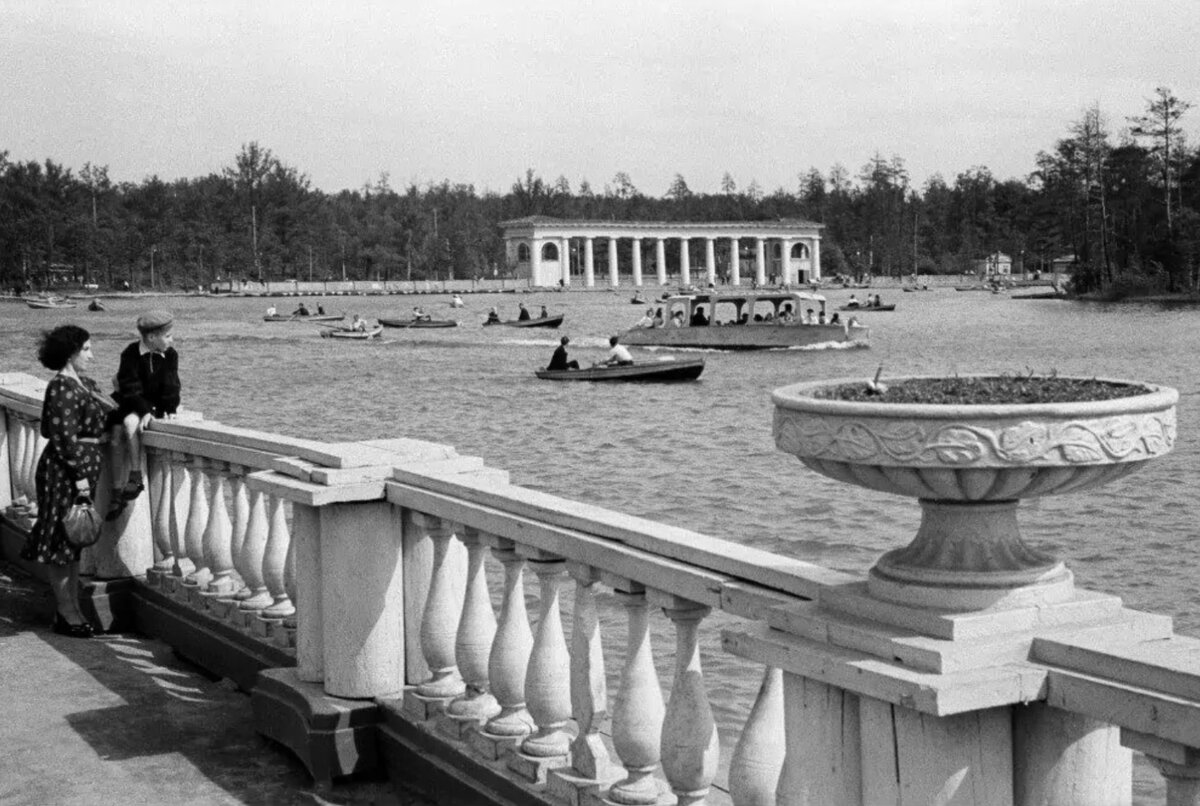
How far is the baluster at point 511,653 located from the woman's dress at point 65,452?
139 inches

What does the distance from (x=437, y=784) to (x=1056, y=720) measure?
2669 mm

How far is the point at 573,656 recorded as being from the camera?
4.60 metres

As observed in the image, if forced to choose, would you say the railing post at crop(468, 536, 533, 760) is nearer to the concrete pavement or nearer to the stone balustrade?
the stone balustrade

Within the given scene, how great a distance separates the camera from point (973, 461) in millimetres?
2984

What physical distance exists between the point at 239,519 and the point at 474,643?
2.16 m

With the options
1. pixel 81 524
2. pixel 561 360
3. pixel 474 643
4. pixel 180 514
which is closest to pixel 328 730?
pixel 474 643

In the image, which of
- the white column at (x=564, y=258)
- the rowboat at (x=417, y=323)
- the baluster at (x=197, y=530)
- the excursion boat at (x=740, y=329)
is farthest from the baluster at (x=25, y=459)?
the white column at (x=564, y=258)

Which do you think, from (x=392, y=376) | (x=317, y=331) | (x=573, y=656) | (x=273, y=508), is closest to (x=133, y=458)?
(x=273, y=508)

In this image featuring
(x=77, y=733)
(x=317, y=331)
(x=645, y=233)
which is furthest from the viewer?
(x=645, y=233)

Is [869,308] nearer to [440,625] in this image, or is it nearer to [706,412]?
[706,412]

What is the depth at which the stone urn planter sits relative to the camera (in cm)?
298

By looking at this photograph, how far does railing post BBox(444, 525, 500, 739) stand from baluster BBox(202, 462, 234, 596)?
2.30 metres

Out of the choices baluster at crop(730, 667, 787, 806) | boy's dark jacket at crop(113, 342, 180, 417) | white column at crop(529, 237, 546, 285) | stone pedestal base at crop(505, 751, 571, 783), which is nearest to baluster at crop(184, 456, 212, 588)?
boy's dark jacket at crop(113, 342, 180, 417)

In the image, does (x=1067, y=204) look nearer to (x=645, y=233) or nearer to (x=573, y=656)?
(x=645, y=233)
